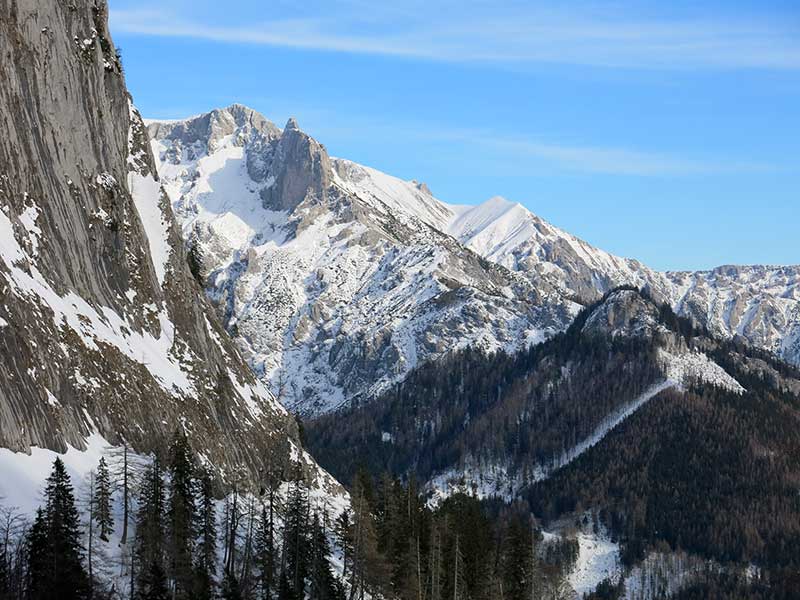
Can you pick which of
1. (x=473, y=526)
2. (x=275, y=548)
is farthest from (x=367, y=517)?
(x=473, y=526)

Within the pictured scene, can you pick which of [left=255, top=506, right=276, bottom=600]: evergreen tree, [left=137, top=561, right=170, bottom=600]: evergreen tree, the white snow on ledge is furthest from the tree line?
the white snow on ledge

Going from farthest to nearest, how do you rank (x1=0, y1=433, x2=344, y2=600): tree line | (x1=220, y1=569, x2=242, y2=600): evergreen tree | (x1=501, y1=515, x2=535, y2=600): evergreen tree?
1. (x1=501, y1=515, x2=535, y2=600): evergreen tree
2. (x1=220, y1=569, x2=242, y2=600): evergreen tree
3. (x1=0, y1=433, x2=344, y2=600): tree line

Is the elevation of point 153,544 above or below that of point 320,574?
above

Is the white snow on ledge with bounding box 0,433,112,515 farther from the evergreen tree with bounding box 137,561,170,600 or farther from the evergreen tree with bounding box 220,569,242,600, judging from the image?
the evergreen tree with bounding box 220,569,242,600

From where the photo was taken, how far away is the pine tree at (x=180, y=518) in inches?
3511

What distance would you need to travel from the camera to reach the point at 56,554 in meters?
80.9

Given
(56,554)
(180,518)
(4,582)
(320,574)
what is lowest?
(4,582)

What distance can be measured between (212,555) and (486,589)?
28.9 m

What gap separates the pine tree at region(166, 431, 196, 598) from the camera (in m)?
89.2

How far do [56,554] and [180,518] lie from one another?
16.1m

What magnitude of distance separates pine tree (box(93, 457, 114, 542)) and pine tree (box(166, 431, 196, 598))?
4902 millimetres

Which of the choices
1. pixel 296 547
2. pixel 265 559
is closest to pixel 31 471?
pixel 265 559

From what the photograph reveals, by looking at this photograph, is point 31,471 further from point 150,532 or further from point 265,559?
point 265,559

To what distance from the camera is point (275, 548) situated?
120750 mm
